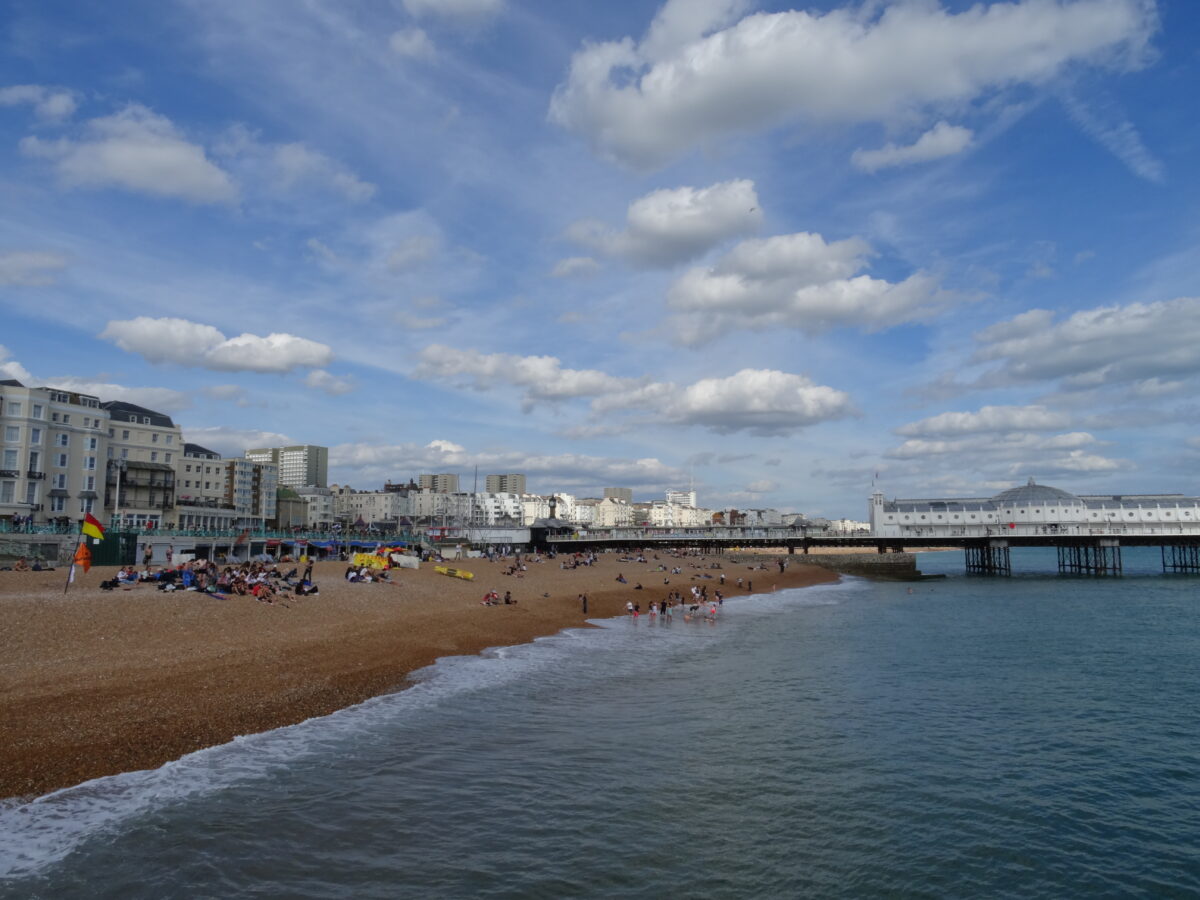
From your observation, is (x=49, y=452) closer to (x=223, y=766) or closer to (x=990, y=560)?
(x=223, y=766)

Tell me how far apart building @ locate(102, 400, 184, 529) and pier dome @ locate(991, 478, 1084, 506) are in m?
106

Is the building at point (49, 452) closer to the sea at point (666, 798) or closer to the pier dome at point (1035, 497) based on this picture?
the sea at point (666, 798)

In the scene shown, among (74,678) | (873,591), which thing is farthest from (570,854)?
(873,591)

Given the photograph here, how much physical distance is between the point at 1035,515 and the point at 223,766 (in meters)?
106

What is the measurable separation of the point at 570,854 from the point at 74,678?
1429 centimetres

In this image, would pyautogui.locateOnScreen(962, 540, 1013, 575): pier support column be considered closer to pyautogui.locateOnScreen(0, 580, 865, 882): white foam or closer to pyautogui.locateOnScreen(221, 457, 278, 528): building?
pyautogui.locateOnScreen(0, 580, 865, 882): white foam

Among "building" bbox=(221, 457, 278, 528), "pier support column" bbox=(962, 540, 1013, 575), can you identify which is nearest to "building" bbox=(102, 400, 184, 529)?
"building" bbox=(221, 457, 278, 528)

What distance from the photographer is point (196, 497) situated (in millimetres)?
99562

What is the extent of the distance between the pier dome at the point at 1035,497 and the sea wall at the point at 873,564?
14762 millimetres

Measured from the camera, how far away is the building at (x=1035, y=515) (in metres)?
95.4

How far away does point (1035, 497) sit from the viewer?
100875 mm

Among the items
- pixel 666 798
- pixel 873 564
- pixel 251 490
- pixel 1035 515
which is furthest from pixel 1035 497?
pixel 251 490

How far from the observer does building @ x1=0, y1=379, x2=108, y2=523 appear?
61.7 m

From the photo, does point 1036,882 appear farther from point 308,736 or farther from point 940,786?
point 308,736
